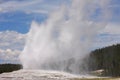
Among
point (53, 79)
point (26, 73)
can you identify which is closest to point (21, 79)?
point (53, 79)

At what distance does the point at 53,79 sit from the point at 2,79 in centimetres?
1887

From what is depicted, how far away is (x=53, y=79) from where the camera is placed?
13512 cm

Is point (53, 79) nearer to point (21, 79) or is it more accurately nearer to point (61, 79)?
point (61, 79)

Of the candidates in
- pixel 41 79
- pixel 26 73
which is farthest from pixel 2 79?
pixel 26 73

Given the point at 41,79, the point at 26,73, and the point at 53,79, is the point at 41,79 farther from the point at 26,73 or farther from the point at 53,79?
the point at 26,73

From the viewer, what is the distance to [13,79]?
438ft

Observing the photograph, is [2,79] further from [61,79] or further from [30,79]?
[61,79]

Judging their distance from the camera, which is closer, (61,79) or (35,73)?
(61,79)

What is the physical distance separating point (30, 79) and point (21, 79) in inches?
131

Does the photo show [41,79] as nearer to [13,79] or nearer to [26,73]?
[13,79]

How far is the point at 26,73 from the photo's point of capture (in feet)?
514

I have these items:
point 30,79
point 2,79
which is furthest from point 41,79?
point 2,79

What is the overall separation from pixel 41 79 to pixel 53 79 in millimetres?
5221

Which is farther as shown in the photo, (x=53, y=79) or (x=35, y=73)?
(x=35, y=73)
